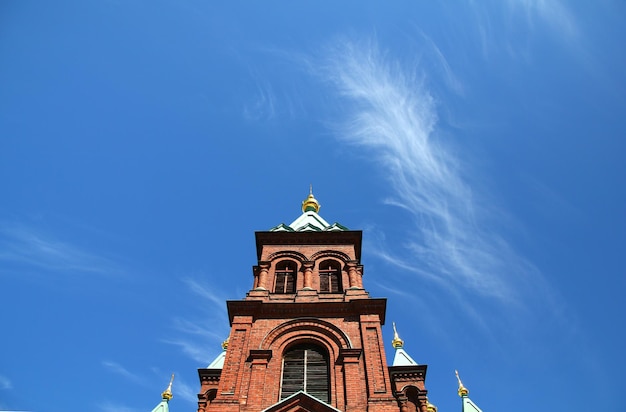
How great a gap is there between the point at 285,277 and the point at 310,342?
5066mm

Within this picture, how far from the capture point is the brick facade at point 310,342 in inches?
645

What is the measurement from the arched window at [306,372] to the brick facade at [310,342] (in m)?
0.25

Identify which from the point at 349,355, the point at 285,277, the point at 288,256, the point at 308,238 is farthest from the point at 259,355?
the point at 308,238

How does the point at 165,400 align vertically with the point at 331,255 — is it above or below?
below

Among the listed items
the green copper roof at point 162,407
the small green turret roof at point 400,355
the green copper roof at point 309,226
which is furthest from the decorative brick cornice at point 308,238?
the green copper roof at point 162,407

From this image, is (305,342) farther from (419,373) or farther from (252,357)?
(419,373)

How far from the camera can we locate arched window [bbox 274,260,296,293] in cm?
2308

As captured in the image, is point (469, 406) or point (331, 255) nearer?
point (469, 406)

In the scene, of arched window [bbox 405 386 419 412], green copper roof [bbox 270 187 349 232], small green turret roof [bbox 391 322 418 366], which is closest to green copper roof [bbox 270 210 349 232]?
green copper roof [bbox 270 187 349 232]

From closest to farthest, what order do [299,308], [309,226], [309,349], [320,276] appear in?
[309,349]
[299,308]
[320,276]
[309,226]

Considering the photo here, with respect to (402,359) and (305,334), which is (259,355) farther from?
(402,359)

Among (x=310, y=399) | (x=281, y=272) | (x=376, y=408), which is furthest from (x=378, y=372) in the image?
(x=281, y=272)

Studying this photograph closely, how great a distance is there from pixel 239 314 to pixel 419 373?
748 centimetres

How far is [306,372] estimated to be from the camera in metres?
17.9
